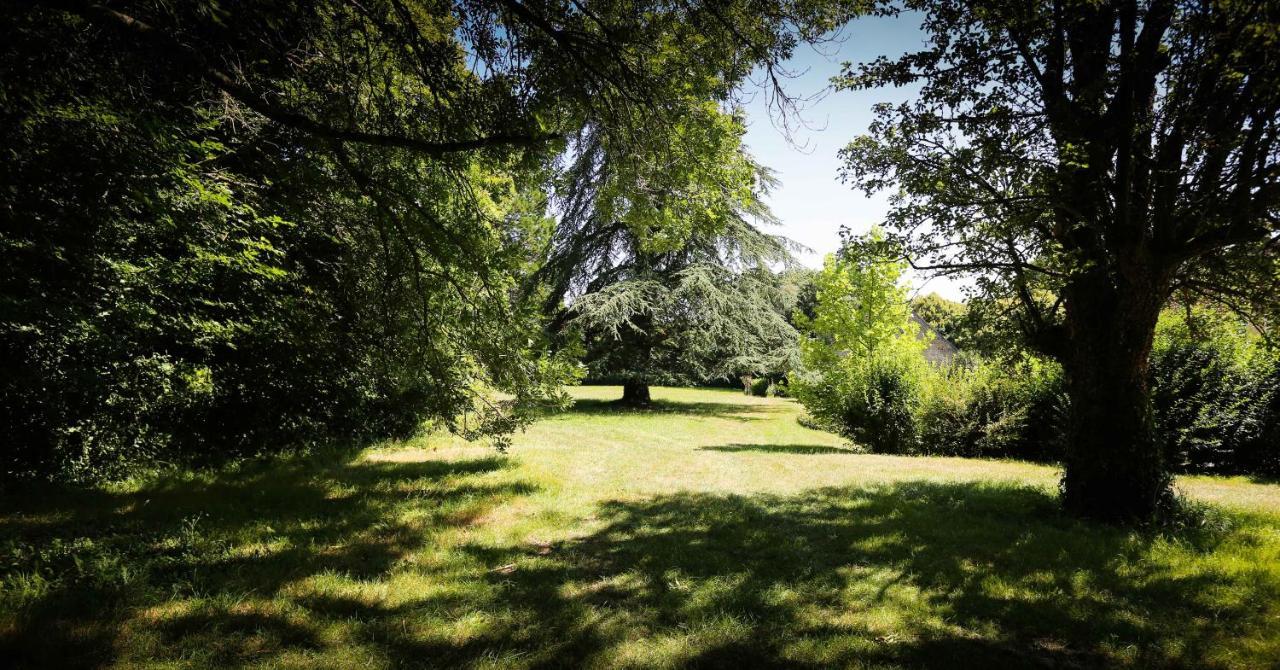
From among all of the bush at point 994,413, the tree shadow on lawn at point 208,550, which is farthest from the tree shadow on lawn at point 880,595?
the bush at point 994,413

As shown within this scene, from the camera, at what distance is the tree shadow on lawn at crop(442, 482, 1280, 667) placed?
11.2ft

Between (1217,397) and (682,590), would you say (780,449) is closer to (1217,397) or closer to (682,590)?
(1217,397)

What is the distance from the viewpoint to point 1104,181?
5.75 meters

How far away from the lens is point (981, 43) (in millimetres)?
6227

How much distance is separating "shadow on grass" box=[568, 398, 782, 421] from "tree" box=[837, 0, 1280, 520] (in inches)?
656

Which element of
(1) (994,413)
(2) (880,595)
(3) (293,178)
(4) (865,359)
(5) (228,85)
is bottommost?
(2) (880,595)

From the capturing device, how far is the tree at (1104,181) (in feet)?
17.3

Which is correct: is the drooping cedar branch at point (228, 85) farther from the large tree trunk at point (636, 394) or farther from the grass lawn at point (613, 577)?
the large tree trunk at point (636, 394)

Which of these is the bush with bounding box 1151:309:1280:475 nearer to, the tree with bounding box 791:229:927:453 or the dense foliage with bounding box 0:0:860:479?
the tree with bounding box 791:229:927:453

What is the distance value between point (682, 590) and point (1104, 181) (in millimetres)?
5984

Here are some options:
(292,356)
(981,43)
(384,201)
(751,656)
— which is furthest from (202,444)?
(981,43)

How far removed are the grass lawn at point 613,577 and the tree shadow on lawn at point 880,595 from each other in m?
0.02

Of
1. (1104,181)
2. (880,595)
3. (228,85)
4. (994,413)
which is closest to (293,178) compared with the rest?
(228,85)

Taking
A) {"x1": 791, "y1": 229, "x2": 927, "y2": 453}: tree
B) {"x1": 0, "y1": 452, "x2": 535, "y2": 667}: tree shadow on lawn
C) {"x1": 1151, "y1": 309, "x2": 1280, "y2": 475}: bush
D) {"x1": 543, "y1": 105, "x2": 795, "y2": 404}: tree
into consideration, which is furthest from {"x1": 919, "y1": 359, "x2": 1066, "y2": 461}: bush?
{"x1": 0, "y1": 452, "x2": 535, "y2": 667}: tree shadow on lawn
